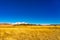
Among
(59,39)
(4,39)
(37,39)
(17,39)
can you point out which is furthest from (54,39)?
(4,39)

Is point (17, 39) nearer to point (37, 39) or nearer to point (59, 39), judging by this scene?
point (37, 39)

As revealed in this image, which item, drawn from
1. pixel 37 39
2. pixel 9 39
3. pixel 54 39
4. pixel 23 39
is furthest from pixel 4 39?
pixel 54 39

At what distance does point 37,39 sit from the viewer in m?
11.1

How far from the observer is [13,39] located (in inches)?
440

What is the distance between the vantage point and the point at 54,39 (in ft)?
36.3

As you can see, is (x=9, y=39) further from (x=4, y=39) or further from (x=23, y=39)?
(x=23, y=39)

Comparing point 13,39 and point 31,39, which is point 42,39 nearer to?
point 31,39

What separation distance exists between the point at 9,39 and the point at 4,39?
0.41 metres

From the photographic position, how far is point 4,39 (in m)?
11.0

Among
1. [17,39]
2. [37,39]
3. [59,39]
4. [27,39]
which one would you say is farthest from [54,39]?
[17,39]

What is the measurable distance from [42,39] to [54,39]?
86cm

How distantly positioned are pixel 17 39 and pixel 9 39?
2.02 ft

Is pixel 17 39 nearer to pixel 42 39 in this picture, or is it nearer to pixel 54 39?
pixel 42 39

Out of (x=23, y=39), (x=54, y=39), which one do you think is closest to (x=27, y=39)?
(x=23, y=39)
